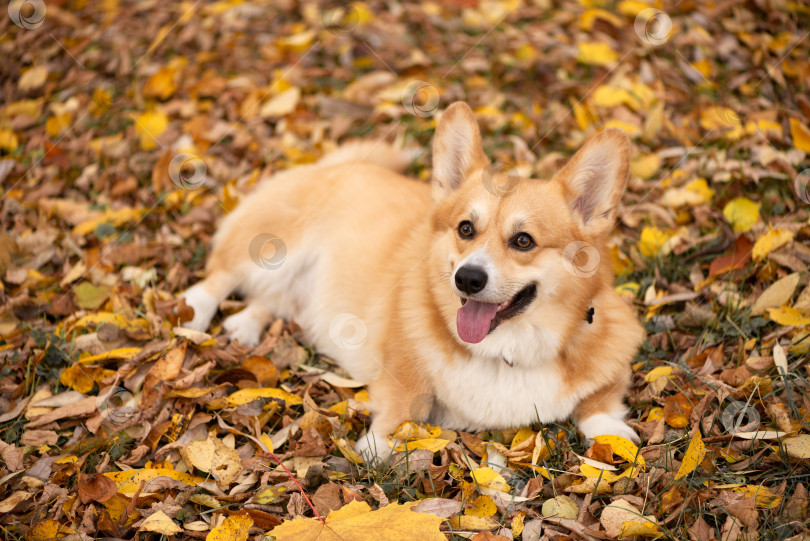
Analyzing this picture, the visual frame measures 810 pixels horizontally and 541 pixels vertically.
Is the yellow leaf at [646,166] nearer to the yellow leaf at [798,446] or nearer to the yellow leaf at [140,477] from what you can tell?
the yellow leaf at [798,446]

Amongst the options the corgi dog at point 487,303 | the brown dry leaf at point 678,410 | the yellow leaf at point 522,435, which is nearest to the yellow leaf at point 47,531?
the corgi dog at point 487,303

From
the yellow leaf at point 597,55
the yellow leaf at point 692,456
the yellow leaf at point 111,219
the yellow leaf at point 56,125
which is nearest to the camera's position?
the yellow leaf at point 692,456

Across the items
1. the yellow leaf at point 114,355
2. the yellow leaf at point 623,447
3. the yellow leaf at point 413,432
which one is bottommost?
the yellow leaf at point 114,355

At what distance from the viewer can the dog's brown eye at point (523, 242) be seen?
2305 mm

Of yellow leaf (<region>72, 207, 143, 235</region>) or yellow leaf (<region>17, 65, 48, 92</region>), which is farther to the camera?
yellow leaf (<region>17, 65, 48, 92</region>)

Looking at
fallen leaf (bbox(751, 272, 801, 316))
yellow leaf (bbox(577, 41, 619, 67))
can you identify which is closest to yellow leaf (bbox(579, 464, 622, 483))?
fallen leaf (bbox(751, 272, 801, 316))

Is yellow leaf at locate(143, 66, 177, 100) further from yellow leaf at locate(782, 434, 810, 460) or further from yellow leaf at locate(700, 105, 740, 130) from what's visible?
yellow leaf at locate(782, 434, 810, 460)

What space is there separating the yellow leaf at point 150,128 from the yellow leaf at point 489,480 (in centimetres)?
332

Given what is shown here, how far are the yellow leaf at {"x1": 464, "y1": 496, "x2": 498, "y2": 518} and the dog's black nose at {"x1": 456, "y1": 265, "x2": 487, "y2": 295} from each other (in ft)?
2.49

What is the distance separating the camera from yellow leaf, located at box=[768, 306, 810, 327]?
255 cm

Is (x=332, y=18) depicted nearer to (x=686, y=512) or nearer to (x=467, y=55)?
(x=467, y=55)

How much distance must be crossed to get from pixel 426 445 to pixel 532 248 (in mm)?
885

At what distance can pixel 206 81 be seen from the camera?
4668 millimetres

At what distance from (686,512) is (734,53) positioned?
145 inches
